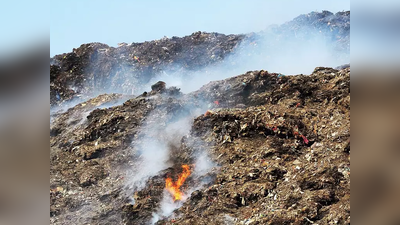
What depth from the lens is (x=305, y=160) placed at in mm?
11656

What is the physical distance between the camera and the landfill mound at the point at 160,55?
1000 inches

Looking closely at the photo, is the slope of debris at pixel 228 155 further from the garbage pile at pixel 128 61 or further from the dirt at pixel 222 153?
the garbage pile at pixel 128 61

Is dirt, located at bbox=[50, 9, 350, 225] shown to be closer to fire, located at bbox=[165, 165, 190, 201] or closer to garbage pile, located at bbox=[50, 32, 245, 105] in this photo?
fire, located at bbox=[165, 165, 190, 201]

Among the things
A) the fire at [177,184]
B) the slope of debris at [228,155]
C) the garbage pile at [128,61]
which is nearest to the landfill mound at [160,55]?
the garbage pile at [128,61]

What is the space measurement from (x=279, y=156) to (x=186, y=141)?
423cm

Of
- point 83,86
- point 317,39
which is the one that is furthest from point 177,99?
point 317,39

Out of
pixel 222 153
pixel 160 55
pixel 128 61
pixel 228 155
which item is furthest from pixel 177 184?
pixel 128 61

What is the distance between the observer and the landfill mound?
25.4m

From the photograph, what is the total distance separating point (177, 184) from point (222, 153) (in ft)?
7.07

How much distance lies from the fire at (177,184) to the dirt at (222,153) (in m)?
0.19

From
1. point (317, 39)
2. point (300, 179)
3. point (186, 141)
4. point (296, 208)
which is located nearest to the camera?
point (296, 208)

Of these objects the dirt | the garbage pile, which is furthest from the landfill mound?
the dirt

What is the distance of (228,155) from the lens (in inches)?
518
